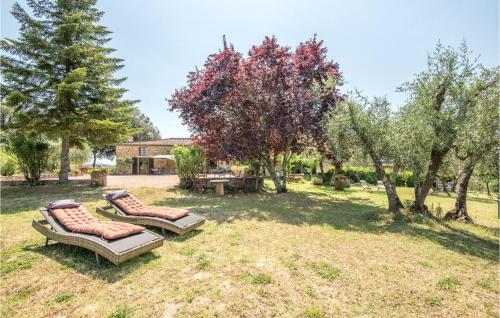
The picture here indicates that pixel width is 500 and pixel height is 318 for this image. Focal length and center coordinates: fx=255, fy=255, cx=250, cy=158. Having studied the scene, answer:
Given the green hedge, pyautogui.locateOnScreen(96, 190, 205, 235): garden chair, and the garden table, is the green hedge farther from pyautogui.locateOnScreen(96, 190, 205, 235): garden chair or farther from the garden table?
pyautogui.locateOnScreen(96, 190, 205, 235): garden chair

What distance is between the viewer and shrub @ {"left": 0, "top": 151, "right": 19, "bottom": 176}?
21.8 meters

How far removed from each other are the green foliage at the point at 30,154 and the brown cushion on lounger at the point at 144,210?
12141mm

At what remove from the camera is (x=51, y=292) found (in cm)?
455

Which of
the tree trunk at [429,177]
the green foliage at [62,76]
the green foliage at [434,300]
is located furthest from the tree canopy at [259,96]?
the green foliage at [434,300]

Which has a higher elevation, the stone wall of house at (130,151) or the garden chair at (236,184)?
the stone wall of house at (130,151)

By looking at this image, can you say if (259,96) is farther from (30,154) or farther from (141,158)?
(141,158)

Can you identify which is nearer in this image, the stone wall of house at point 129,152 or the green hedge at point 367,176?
the green hedge at point 367,176

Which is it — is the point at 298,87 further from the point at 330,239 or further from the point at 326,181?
the point at 326,181

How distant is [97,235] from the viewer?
5668mm

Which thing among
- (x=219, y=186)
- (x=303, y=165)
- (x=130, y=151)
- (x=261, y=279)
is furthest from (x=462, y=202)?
(x=130, y=151)

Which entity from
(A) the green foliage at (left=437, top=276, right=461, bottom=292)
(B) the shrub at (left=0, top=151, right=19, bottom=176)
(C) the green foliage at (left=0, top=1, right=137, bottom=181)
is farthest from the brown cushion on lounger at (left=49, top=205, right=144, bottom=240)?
(B) the shrub at (left=0, top=151, right=19, bottom=176)

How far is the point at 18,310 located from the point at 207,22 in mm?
15421

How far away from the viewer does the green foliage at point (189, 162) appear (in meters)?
18.2

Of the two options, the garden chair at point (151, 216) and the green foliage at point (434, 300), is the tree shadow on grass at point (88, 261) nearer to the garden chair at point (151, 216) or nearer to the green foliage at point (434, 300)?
the garden chair at point (151, 216)
